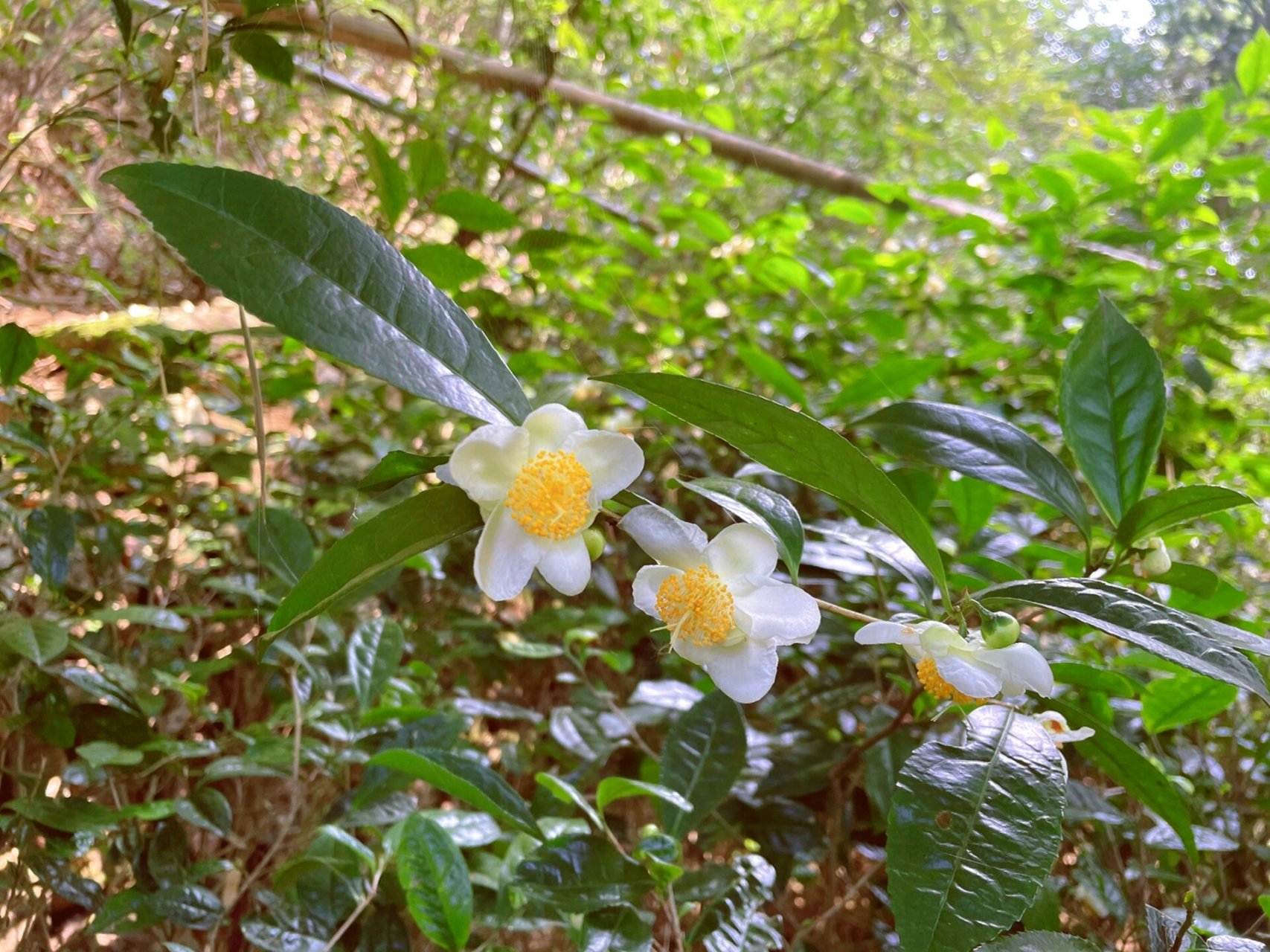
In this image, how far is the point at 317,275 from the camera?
0.34 metres

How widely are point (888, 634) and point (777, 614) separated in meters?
0.06

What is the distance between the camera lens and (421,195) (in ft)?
2.33

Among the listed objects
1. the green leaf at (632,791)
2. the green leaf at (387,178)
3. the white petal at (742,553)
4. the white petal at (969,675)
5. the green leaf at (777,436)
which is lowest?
the green leaf at (632,791)

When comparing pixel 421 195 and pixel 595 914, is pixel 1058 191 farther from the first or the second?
pixel 595 914

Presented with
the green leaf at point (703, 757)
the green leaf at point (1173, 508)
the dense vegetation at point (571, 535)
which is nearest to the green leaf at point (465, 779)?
the dense vegetation at point (571, 535)

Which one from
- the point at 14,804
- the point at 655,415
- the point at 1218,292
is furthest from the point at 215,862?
the point at 1218,292

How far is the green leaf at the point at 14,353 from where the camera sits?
0.55 meters

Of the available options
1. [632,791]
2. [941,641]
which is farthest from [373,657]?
[941,641]

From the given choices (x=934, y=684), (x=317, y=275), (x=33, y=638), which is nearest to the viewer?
(x=317, y=275)

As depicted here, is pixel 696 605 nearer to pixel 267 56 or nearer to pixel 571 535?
pixel 571 535

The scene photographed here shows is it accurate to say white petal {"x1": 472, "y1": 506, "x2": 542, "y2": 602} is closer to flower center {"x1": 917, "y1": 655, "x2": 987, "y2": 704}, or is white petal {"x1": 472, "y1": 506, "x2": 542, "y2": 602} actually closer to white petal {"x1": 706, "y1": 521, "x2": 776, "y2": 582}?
white petal {"x1": 706, "y1": 521, "x2": 776, "y2": 582}

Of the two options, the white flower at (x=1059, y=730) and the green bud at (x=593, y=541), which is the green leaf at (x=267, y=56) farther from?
the white flower at (x=1059, y=730)

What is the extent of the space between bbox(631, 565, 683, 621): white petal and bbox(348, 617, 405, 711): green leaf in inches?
14.2

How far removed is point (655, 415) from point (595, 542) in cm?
65
